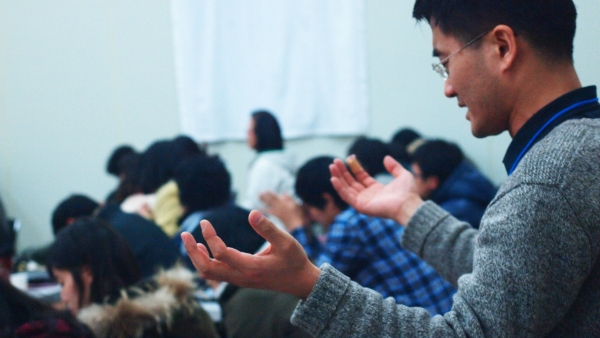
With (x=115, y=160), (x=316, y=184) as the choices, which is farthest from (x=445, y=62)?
(x=115, y=160)

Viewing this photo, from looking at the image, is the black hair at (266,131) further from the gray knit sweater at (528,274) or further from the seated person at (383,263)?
the gray knit sweater at (528,274)

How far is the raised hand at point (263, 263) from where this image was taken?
0.80m

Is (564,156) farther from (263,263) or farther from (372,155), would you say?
(372,155)

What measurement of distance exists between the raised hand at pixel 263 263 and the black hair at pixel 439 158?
235 centimetres

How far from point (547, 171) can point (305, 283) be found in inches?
12.8

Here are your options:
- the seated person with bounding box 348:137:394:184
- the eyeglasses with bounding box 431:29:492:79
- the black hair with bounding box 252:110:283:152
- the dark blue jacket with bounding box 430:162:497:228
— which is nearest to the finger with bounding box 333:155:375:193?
the eyeglasses with bounding box 431:29:492:79

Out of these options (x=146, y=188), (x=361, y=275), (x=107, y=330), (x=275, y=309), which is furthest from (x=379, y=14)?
(x=107, y=330)

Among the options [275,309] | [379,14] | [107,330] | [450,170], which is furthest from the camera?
[379,14]

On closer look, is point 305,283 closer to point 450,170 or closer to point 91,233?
point 91,233

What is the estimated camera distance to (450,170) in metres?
3.11

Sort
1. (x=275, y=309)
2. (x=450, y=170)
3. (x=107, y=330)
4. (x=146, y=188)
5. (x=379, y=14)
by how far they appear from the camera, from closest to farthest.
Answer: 1. (x=107, y=330)
2. (x=275, y=309)
3. (x=450, y=170)
4. (x=146, y=188)
5. (x=379, y=14)

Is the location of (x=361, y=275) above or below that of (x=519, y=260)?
below

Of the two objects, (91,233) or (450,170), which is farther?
(450,170)

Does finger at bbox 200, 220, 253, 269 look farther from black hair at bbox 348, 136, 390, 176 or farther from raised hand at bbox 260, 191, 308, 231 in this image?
black hair at bbox 348, 136, 390, 176
